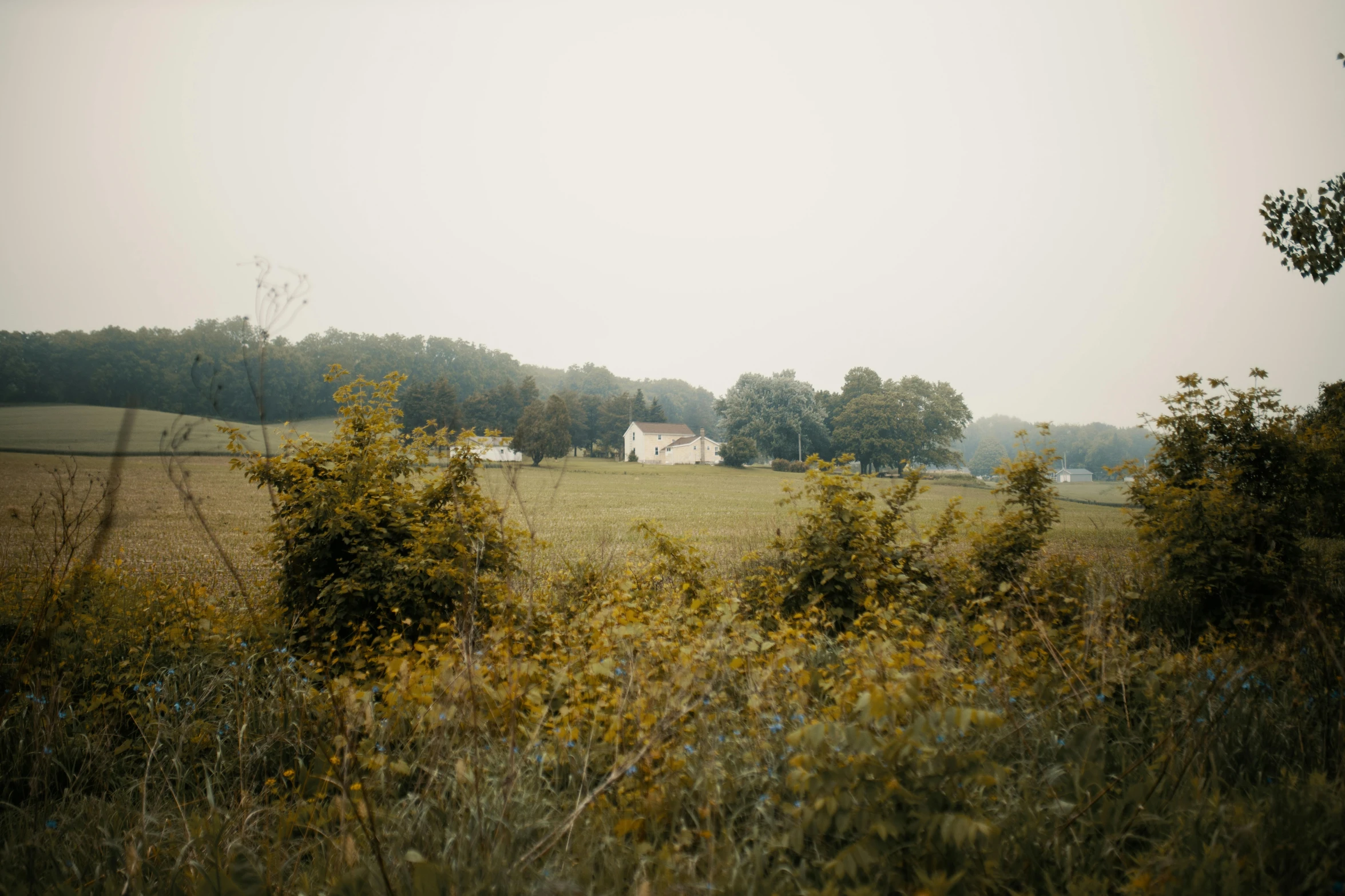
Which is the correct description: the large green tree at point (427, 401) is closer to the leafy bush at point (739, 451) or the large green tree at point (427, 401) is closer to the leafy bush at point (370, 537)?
the leafy bush at point (739, 451)

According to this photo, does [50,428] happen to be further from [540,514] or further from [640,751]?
[640,751]

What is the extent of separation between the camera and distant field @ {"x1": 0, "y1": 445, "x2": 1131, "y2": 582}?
10.1 m

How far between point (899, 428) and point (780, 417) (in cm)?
1433

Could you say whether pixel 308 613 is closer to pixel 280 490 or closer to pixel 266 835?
pixel 280 490

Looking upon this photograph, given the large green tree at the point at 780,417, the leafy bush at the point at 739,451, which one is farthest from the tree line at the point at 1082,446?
the leafy bush at the point at 739,451

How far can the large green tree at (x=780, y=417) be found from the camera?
74375mm

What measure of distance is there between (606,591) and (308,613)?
9.72 feet

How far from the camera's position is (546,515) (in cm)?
1969

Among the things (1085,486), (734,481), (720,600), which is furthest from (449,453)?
(1085,486)

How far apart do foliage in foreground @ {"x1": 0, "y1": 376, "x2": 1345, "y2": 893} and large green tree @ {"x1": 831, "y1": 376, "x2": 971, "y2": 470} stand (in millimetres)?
63106

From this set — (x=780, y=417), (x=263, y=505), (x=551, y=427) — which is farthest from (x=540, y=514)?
(x=780, y=417)

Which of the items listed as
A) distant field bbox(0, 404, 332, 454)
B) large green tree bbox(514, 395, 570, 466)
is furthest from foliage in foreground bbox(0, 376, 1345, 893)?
large green tree bbox(514, 395, 570, 466)

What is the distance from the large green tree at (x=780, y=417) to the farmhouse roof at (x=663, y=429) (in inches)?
630

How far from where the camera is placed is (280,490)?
584cm
